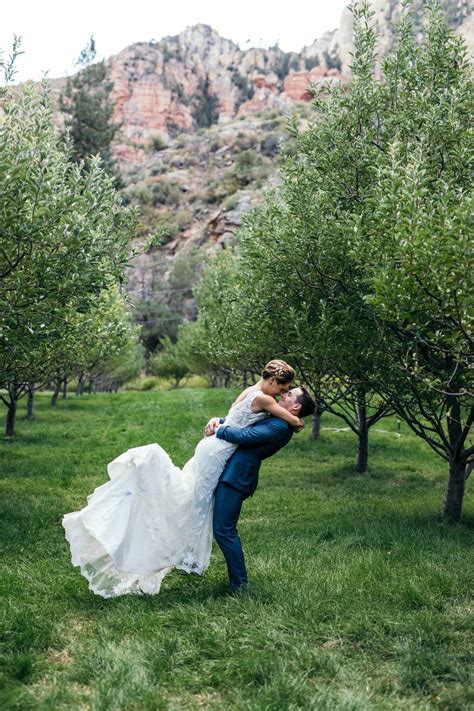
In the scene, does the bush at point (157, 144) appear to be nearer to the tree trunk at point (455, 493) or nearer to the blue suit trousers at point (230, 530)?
the tree trunk at point (455, 493)

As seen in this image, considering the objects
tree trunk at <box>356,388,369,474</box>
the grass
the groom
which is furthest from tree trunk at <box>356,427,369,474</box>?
the groom

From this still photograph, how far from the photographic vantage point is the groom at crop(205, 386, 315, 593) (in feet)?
24.6

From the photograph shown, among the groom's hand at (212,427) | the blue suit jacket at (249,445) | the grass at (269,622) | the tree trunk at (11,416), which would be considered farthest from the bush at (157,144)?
the blue suit jacket at (249,445)

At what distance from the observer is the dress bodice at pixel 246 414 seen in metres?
7.72

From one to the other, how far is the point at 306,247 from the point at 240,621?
725cm

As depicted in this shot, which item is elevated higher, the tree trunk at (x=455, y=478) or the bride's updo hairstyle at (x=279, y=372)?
the bride's updo hairstyle at (x=279, y=372)

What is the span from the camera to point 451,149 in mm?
10969

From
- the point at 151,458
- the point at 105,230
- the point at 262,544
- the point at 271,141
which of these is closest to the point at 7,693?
the point at 151,458

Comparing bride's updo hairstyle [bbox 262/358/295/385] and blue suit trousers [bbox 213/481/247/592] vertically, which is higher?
bride's updo hairstyle [bbox 262/358/295/385]

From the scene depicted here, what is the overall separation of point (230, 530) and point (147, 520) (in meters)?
0.98

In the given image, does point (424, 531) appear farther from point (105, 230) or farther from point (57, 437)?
point (57, 437)

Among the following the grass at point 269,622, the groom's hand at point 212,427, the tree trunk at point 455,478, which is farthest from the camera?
the tree trunk at point 455,478

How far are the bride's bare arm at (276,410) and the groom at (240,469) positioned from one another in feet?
0.40

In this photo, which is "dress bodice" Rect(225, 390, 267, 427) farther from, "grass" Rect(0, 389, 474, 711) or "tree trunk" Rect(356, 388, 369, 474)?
"tree trunk" Rect(356, 388, 369, 474)
